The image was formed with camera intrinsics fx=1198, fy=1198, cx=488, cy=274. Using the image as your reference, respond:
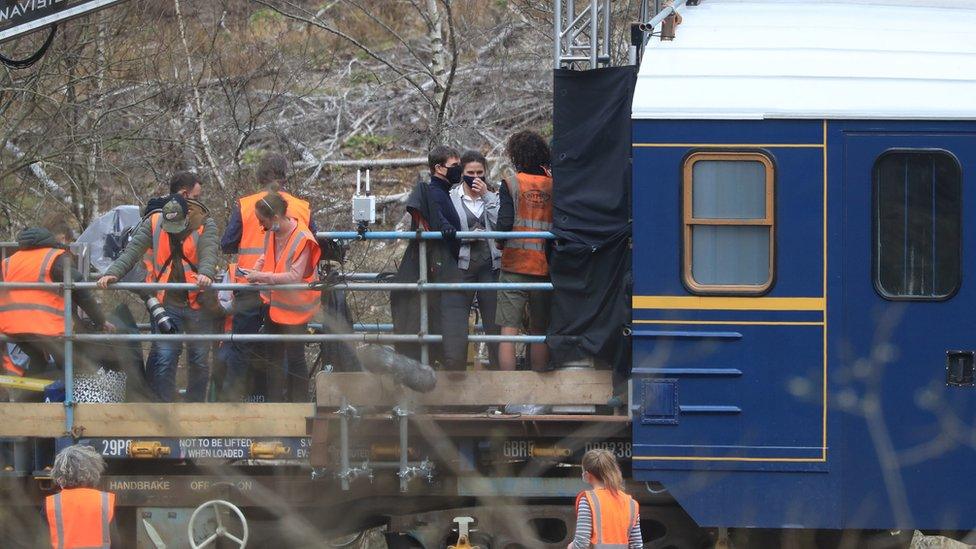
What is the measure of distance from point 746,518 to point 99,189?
1148 cm

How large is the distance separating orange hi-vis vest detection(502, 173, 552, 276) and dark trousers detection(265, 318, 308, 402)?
155 cm

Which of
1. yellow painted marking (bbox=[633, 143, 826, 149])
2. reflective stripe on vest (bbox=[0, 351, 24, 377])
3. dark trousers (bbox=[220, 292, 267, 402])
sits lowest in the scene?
reflective stripe on vest (bbox=[0, 351, 24, 377])

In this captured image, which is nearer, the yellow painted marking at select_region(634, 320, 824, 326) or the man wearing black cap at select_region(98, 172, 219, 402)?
the yellow painted marking at select_region(634, 320, 824, 326)

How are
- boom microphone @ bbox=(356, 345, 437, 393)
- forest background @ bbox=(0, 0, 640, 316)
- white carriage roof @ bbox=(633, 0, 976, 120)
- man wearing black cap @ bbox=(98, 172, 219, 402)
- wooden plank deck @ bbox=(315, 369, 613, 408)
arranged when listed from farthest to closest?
1. forest background @ bbox=(0, 0, 640, 316)
2. man wearing black cap @ bbox=(98, 172, 219, 402)
3. wooden plank deck @ bbox=(315, 369, 613, 408)
4. boom microphone @ bbox=(356, 345, 437, 393)
5. white carriage roof @ bbox=(633, 0, 976, 120)

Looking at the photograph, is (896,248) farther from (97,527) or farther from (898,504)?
(97,527)

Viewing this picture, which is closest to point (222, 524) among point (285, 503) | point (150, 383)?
point (285, 503)

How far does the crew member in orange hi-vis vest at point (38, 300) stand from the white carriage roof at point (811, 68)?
13.7ft

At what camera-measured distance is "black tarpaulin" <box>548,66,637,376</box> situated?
780 cm

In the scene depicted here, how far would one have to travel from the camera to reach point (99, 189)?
1631cm

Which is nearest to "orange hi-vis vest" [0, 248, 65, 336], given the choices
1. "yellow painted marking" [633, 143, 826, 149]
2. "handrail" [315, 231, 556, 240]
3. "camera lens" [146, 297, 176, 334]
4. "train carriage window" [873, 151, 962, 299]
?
"camera lens" [146, 297, 176, 334]

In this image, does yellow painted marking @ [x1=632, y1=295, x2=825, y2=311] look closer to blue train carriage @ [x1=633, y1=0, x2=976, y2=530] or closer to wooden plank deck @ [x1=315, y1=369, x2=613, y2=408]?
blue train carriage @ [x1=633, y1=0, x2=976, y2=530]

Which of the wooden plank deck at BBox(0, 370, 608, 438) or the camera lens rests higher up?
the camera lens

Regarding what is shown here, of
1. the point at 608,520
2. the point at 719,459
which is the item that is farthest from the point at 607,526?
the point at 719,459

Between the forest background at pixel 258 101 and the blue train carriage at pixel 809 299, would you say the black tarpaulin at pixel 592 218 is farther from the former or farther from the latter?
the forest background at pixel 258 101
